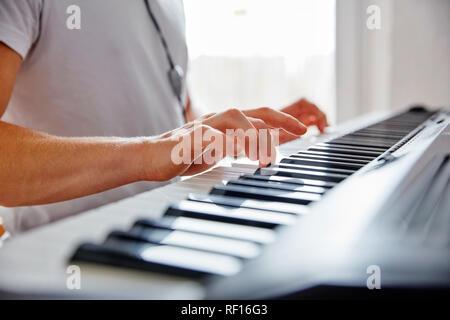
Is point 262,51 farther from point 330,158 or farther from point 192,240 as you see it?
point 192,240

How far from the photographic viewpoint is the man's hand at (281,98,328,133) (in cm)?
117

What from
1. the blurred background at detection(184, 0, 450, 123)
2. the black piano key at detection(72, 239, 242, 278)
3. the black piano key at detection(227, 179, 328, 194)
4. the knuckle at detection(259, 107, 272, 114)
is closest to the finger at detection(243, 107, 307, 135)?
the knuckle at detection(259, 107, 272, 114)

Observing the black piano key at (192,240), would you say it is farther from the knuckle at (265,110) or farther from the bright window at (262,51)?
the bright window at (262,51)

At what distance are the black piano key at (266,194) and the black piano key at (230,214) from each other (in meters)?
0.05

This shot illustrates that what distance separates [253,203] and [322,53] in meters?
3.20

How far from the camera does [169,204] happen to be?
51cm

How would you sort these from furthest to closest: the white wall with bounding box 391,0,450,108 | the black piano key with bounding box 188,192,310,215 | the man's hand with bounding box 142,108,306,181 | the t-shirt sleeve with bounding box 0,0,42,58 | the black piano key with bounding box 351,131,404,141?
1. the white wall with bounding box 391,0,450,108
2. the black piano key with bounding box 351,131,404,141
3. the t-shirt sleeve with bounding box 0,0,42,58
4. the man's hand with bounding box 142,108,306,181
5. the black piano key with bounding box 188,192,310,215

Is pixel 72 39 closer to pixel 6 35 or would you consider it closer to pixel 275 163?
pixel 6 35

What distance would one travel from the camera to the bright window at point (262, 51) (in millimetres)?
3420

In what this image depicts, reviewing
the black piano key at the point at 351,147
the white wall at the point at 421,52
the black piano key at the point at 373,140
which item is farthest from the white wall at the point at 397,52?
the black piano key at the point at 351,147

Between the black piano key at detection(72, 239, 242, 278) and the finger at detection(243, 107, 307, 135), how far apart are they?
0.44 m

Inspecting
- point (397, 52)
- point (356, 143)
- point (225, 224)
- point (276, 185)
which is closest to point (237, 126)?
point (276, 185)

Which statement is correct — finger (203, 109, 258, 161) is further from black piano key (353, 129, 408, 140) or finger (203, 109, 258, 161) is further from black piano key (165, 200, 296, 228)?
black piano key (353, 129, 408, 140)
